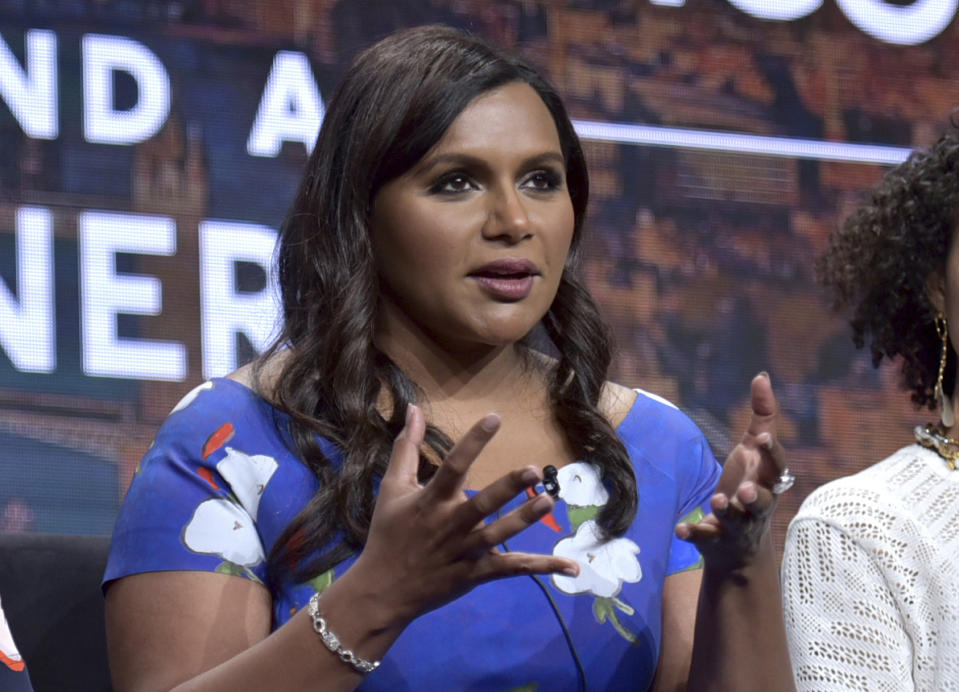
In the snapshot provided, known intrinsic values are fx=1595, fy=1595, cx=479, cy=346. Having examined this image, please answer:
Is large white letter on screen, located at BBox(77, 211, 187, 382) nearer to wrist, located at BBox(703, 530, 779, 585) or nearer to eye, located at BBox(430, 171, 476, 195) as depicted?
eye, located at BBox(430, 171, 476, 195)

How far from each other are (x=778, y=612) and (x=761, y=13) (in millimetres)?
1637

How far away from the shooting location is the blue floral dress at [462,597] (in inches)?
68.2

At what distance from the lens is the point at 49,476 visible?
2.51m

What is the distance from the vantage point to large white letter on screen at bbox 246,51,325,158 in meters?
2.71

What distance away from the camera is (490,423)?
53.1 inches

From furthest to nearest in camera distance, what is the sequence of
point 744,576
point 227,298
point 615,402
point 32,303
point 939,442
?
point 227,298 < point 32,303 < point 939,442 < point 615,402 < point 744,576

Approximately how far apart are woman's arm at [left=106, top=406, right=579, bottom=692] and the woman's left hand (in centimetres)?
22

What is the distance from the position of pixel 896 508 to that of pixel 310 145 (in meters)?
1.18

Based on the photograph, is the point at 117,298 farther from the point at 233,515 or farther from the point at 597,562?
the point at 597,562

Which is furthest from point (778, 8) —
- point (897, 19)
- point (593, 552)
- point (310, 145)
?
point (593, 552)

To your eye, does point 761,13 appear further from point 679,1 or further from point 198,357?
point 198,357

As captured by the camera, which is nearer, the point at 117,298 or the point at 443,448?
the point at 443,448

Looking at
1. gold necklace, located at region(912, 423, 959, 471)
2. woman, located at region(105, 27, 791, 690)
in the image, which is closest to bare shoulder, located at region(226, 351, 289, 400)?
woman, located at region(105, 27, 791, 690)

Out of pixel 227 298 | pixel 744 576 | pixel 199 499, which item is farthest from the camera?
pixel 227 298
